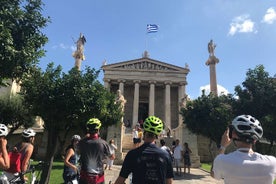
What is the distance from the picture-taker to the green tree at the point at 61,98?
13.3m

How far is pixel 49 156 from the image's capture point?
41.9 feet

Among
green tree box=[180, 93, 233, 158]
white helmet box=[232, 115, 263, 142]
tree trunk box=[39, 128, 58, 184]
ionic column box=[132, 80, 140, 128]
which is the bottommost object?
tree trunk box=[39, 128, 58, 184]

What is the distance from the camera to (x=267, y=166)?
2631mm

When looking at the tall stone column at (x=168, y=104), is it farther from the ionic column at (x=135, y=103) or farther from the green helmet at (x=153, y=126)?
the green helmet at (x=153, y=126)

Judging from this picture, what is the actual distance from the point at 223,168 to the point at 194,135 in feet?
67.5

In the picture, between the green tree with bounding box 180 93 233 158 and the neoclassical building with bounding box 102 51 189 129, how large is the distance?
22.7 m

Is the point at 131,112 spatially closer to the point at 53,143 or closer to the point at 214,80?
the point at 214,80

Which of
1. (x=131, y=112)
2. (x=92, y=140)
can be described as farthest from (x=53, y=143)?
(x=131, y=112)

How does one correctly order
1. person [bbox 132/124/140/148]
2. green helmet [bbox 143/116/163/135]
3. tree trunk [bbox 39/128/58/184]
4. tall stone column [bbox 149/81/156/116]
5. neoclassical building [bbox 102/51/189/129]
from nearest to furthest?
green helmet [bbox 143/116/163/135]
person [bbox 132/124/140/148]
tree trunk [bbox 39/128/58/184]
tall stone column [bbox 149/81/156/116]
neoclassical building [bbox 102/51/189/129]

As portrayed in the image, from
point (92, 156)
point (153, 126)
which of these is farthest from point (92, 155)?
point (153, 126)

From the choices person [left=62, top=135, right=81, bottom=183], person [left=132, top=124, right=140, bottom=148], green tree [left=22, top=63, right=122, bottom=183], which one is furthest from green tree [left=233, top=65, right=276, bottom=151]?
person [left=62, top=135, right=81, bottom=183]

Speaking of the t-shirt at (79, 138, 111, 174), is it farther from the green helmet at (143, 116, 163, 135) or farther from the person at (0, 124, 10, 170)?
the green helmet at (143, 116, 163, 135)

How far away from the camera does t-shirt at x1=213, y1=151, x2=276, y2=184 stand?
102 inches

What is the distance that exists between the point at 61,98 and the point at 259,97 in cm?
1292
